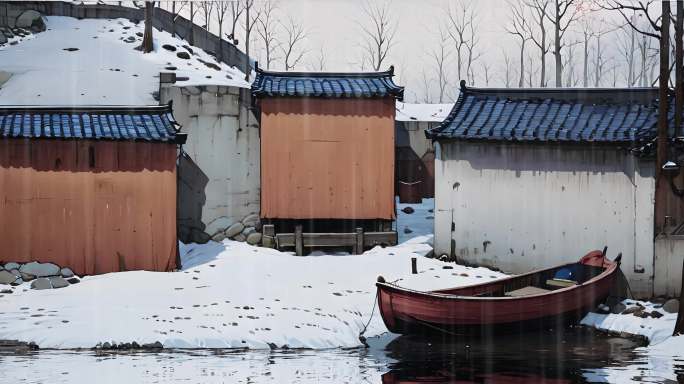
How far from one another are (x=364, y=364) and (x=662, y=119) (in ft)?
29.2

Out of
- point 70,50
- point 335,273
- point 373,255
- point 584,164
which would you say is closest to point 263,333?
point 335,273

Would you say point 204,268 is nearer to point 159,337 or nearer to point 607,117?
point 159,337

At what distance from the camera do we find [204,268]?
69.1ft

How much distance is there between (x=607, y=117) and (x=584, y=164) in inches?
56.6

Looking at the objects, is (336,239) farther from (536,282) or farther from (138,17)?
(138,17)

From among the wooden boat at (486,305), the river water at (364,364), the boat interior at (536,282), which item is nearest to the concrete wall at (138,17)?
the boat interior at (536,282)

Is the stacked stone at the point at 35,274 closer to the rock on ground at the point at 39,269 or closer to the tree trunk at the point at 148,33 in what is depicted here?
the rock on ground at the point at 39,269

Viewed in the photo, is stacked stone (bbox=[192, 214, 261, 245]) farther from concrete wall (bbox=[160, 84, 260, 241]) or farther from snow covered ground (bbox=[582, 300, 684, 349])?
snow covered ground (bbox=[582, 300, 684, 349])

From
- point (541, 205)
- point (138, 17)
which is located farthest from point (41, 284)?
point (138, 17)

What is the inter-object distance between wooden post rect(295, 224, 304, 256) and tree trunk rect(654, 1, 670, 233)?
9.28 meters

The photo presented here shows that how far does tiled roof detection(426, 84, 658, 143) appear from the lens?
2011cm

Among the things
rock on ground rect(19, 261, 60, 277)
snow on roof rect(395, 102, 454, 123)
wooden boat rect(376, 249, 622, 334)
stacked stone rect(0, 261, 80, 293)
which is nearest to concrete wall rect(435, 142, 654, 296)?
wooden boat rect(376, 249, 622, 334)

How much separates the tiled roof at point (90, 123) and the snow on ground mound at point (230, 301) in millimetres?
3435

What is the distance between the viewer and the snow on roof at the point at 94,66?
33656mm
